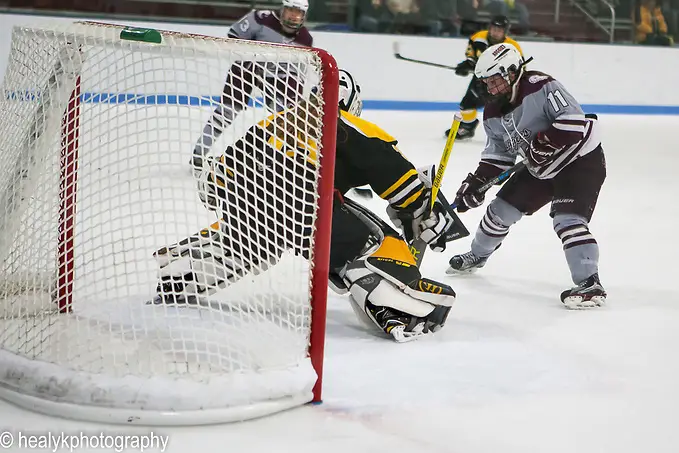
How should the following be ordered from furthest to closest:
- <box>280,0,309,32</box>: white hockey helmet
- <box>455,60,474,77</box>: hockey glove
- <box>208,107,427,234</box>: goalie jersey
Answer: <box>455,60,474,77</box>: hockey glove, <box>280,0,309,32</box>: white hockey helmet, <box>208,107,427,234</box>: goalie jersey

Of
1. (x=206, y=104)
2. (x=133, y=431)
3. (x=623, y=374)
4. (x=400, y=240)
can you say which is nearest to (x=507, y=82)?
(x=400, y=240)

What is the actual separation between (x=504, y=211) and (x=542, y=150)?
338 millimetres

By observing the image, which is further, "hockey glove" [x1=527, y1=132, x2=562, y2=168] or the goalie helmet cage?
"hockey glove" [x1=527, y1=132, x2=562, y2=168]

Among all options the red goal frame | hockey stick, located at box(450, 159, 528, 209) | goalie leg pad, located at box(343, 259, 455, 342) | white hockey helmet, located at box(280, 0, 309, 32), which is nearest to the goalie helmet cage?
the red goal frame

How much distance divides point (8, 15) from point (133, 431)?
20.2 feet

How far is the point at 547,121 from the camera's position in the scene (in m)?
2.89

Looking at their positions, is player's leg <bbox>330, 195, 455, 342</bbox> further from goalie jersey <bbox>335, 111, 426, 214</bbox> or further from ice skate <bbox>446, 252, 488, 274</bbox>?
ice skate <bbox>446, 252, 488, 274</bbox>

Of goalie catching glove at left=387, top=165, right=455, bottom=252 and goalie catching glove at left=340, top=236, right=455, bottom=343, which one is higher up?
goalie catching glove at left=387, top=165, right=455, bottom=252

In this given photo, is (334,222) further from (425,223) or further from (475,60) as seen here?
(475,60)

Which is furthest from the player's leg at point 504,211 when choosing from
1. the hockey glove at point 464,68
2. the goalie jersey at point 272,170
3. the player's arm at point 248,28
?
the hockey glove at point 464,68

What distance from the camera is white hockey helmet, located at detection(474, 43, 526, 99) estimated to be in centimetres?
282

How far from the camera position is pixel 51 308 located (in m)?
2.12

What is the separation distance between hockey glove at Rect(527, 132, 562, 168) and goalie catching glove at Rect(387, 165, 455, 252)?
0.38 m

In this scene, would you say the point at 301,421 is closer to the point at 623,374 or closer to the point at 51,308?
the point at 51,308
